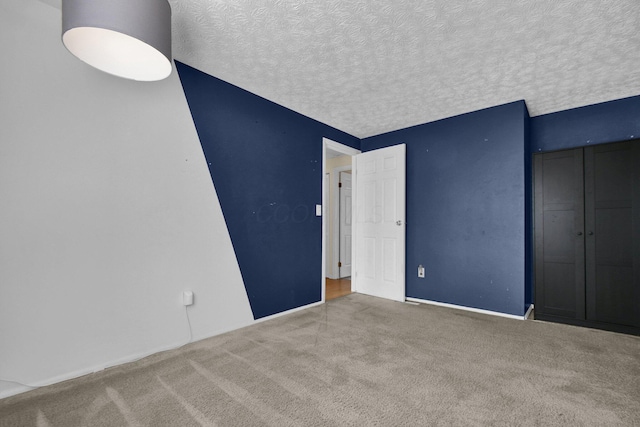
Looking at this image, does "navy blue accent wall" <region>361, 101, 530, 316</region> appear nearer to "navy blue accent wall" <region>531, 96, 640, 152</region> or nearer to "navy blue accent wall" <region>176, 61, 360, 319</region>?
"navy blue accent wall" <region>531, 96, 640, 152</region>

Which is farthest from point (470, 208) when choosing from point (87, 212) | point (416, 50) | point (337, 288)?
point (87, 212)

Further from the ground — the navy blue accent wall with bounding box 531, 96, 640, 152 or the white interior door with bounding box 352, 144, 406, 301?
the navy blue accent wall with bounding box 531, 96, 640, 152

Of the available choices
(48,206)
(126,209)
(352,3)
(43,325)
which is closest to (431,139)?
(352,3)

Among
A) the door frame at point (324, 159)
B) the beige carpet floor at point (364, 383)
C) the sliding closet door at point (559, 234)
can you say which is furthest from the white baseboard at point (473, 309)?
the door frame at point (324, 159)

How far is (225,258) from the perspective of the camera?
2725 millimetres

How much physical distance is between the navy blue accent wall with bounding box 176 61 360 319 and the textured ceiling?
0.22 m

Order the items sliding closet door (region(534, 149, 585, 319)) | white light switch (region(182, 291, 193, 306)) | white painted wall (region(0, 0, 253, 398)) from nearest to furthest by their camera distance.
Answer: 1. white painted wall (region(0, 0, 253, 398))
2. white light switch (region(182, 291, 193, 306))
3. sliding closet door (region(534, 149, 585, 319))

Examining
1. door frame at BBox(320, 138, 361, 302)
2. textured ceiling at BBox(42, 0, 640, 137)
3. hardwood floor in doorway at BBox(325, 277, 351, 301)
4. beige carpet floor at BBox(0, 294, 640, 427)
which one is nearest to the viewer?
beige carpet floor at BBox(0, 294, 640, 427)

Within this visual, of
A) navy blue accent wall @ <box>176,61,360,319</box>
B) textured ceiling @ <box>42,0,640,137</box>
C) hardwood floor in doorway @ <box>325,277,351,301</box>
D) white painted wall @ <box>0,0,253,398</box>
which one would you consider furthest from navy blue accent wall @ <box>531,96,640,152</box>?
white painted wall @ <box>0,0,253,398</box>

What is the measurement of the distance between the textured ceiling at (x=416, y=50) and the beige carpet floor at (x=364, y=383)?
2369 mm

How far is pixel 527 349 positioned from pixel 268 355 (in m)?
2.09

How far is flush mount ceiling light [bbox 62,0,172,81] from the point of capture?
1.31 m

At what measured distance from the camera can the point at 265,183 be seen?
10.2ft

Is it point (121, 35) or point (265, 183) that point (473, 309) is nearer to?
point (265, 183)
